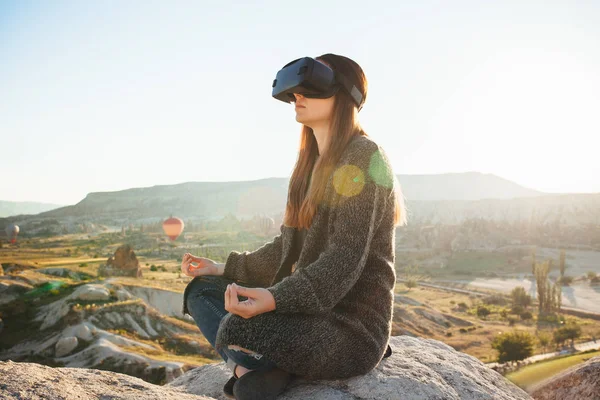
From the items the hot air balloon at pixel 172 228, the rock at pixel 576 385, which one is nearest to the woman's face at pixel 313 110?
the rock at pixel 576 385

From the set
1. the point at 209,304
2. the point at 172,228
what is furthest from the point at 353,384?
the point at 172,228

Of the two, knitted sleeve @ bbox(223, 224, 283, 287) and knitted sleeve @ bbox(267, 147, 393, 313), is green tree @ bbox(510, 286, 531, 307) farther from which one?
knitted sleeve @ bbox(267, 147, 393, 313)

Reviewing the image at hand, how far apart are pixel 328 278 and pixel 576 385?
3.25 meters

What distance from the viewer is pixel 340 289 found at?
2.59 metres

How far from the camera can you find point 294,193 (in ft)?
10.7

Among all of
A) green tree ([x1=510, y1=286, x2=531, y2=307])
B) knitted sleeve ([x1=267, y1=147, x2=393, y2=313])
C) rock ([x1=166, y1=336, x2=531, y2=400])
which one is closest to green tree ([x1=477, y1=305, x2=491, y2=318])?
green tree ([x1=510, y1=286, x2=531, y2=307])

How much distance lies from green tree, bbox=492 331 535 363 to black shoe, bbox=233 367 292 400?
3242 centimetres

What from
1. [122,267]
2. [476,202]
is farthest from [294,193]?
[476,202]

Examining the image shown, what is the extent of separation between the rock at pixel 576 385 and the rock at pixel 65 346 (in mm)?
21090

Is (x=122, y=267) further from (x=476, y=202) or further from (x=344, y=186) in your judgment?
(x=476, y=202)

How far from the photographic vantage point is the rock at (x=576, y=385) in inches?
164

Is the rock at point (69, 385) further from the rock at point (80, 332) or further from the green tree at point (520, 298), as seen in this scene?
the green tree at point (520, 298)

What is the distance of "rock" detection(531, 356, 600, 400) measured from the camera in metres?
4.17

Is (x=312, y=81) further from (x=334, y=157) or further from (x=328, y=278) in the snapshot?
(x=328, y=278)
